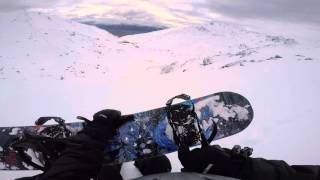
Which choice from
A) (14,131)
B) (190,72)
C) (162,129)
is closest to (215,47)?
(190,72)

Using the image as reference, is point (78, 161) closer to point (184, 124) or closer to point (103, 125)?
point (103, 125)

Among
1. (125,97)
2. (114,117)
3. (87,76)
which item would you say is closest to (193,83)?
(125,97)

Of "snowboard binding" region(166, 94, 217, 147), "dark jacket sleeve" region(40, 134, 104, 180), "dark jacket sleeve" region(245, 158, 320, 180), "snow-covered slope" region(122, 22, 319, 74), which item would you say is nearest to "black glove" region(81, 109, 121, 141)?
"dark jacket sleeve" region(40, 134, 104, 180)

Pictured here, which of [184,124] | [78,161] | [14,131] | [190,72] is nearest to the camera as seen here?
[78,161]

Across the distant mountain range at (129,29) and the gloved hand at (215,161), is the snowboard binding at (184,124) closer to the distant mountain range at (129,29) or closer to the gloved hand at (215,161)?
the gloved hand at (215,161)

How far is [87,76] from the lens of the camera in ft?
4.57

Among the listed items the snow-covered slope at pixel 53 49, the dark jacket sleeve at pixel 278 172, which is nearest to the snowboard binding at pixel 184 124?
the dark jacket sleeve at pixel 278 172

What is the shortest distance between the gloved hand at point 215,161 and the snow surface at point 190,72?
419 mm

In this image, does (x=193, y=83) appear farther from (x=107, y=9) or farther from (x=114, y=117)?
(x=114, y=117)

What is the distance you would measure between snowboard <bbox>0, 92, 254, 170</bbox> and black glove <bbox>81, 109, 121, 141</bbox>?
4 centimetres

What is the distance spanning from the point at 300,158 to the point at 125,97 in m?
0.54

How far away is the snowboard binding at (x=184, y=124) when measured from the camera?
0.99 meters

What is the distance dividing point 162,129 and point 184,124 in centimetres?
11

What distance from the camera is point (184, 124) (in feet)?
3.29
